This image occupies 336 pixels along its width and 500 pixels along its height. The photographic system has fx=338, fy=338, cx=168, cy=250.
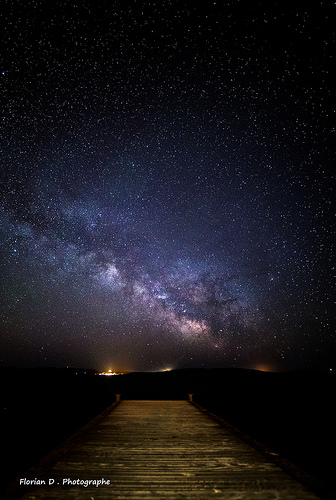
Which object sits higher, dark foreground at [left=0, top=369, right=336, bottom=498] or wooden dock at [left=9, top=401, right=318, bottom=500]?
dark foreground at [left=0, top=369, right=336, bottom=498]

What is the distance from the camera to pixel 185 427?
A: 8.17 meters

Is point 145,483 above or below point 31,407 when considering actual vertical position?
below

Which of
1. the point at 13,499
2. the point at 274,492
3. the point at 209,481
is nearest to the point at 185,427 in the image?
the point at 209,481

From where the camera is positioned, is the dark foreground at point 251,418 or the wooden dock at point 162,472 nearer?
the wooden dock at point 162,472

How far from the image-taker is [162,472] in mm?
4457

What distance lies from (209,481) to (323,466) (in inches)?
57.4

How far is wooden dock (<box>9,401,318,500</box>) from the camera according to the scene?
12.0ft

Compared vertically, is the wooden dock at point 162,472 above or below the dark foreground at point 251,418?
below

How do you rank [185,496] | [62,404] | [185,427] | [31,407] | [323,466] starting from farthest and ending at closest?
1. [185,427]
2. [62,404]
3. [31,407]
4. [323,466]
5. [185,496]

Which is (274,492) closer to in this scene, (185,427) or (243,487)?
(243,487)

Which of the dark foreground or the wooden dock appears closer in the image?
the wooden dock

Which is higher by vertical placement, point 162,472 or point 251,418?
point 251,418

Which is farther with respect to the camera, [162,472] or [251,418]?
[251,418]

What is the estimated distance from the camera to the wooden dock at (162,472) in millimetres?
3660
